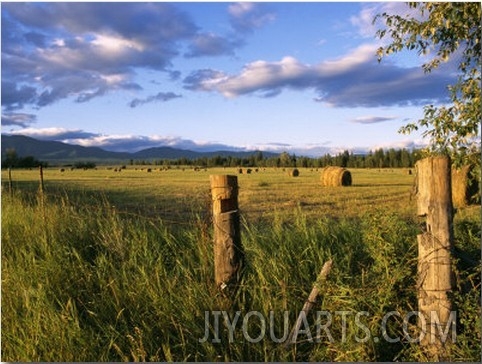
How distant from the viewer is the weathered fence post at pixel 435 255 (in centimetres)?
453

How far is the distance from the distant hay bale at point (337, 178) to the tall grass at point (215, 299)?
110 ft

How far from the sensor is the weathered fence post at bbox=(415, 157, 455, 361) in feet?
14.9

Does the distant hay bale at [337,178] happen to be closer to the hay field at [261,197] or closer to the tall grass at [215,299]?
the hay field at [261,197]

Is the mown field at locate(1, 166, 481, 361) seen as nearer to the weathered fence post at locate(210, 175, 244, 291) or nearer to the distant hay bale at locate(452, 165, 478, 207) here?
the weathered fence post at locate(210, 175, 244, 291)

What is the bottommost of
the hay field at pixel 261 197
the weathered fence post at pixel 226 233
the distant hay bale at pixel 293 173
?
the hay field at pixel 261 197

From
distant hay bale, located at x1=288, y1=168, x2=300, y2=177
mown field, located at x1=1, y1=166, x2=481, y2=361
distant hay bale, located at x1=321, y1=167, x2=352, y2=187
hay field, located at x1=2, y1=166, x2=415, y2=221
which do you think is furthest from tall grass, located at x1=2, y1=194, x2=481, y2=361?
distant hay bale, located at x1=288, y1=168, x2=300, y2=177

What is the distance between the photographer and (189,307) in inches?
196

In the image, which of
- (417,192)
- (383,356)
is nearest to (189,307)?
(383,356)

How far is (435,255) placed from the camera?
4.59 meters

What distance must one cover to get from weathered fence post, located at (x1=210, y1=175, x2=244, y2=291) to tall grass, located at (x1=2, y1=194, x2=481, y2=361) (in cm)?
18

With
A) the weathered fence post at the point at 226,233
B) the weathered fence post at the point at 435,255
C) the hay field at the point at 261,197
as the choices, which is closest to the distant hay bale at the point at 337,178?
the hay field at the point at 261,197

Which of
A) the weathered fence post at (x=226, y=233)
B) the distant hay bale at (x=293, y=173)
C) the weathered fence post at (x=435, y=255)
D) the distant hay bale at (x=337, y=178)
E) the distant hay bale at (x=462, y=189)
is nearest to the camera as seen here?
the weathered fence post at (x=435, y=255)

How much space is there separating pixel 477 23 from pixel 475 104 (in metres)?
1.53

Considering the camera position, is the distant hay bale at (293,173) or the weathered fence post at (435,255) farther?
the distant hay bale at (293,173)
